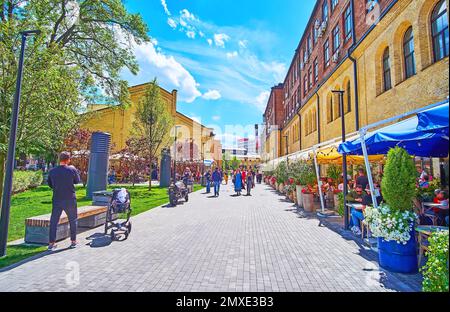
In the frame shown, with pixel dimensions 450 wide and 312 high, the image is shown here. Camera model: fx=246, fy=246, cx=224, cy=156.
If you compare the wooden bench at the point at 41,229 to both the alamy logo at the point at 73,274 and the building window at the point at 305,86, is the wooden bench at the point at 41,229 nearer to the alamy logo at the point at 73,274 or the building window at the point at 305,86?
the alamy logo at the point at 73,274

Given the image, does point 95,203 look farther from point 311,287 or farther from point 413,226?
point 413,226

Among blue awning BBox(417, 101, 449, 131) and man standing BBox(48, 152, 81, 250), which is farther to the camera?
man standing BBox(48, 152, 81, 250)

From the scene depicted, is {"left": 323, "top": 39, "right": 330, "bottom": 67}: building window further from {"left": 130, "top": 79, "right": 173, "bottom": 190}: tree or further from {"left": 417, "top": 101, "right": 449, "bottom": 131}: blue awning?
{"left": 417, "top": 101, "right": 449, "bottom": 131}: blue awning

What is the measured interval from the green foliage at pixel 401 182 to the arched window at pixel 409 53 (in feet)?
23.6

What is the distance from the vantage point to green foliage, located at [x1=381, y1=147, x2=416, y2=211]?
13.5 ft

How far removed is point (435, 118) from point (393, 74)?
8704 mm

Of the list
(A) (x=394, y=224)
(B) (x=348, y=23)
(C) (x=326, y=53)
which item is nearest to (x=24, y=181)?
(A) (x=394, y=224)

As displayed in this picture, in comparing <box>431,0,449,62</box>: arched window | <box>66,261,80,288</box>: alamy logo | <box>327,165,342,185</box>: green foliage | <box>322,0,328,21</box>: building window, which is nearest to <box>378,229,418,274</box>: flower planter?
<box>66,261,80,288</box>: alamy logo

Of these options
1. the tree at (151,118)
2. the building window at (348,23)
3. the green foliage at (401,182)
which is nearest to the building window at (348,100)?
the building window at (348,23)

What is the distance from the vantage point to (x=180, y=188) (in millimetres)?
12664

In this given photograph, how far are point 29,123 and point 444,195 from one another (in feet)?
40.1

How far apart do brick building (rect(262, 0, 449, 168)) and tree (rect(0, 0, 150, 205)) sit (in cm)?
1238

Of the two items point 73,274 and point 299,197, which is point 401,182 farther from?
point 299,197

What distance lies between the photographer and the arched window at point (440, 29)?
777 cm
